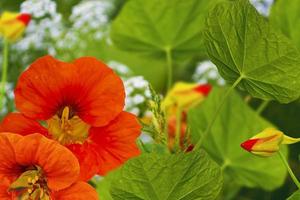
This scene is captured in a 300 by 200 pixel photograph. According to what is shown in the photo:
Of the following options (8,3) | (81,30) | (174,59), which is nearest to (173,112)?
(174,59)

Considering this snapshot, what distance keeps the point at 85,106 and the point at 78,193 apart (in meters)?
0.06

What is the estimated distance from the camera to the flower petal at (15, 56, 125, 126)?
396 mm

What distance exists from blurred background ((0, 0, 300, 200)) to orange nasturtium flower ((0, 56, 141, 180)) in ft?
0.72

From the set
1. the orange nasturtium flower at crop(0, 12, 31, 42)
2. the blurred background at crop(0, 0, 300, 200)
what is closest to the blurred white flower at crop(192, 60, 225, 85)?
the blurred background at crop(0, 0, 300, 200)

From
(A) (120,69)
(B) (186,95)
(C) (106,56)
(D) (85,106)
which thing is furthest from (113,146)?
(C) (106,56)

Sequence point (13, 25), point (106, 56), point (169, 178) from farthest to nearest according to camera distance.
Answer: point (106, 56)
point (13, 25)
point (169, 178)

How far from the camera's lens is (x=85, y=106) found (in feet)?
1.36

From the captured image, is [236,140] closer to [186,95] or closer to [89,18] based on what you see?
[186,95]

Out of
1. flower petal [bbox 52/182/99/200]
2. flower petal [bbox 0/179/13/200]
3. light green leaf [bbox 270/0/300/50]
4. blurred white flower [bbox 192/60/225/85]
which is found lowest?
blurred white flower [bbox 192/60/225/85]

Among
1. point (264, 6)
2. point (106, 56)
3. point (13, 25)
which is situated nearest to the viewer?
point (13, 25)

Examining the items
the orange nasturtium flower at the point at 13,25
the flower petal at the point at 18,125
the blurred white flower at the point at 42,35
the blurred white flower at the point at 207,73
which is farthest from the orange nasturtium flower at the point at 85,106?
the blurred white flower at the point at 207,73

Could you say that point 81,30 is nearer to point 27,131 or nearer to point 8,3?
point 8,3

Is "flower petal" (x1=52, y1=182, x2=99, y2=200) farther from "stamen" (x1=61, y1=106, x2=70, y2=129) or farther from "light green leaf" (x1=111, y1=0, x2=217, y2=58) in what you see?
"light green leaf" (x1=111, y1=0, x2=217, y2=58)

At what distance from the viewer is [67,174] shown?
14.6 inches
